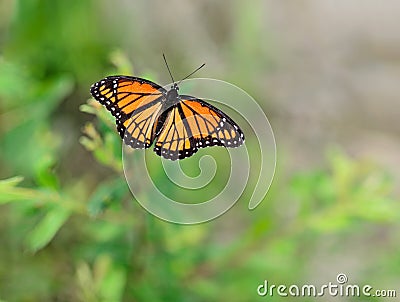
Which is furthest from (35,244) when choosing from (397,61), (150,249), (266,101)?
(397,61)

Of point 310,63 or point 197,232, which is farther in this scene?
point 310,63

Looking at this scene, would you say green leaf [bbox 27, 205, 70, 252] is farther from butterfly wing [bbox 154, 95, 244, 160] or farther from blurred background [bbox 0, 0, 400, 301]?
butterfly wing [bbox 154, 95, 244, 160]

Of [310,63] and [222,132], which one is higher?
[310,63]

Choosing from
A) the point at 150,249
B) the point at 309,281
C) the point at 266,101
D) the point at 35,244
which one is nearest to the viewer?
the point at 35,244

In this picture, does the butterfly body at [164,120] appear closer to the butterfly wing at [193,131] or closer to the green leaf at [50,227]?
the butterfly wing at [193,131]

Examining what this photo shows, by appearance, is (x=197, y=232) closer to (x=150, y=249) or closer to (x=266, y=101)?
(x=150, y=249)

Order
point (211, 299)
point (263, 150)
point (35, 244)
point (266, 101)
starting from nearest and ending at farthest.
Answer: point (35, 244) → point (211, 299) → point (263, 150) → point (266, 101)

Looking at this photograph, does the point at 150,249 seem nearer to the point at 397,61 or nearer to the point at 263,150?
the point at 263,150

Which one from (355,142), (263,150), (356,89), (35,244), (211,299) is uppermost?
Answer: (356,89)

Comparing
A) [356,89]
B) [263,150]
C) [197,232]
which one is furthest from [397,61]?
[197,232]
